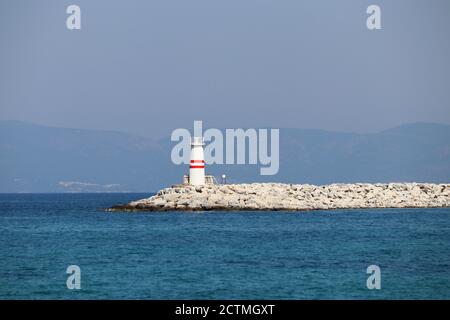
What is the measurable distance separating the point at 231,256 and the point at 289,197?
26879mm

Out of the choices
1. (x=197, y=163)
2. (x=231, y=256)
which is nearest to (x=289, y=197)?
(x=197, y=163)

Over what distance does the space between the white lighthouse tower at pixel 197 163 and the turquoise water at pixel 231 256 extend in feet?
9.82

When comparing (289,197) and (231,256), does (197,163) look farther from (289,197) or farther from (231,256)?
(231,256)

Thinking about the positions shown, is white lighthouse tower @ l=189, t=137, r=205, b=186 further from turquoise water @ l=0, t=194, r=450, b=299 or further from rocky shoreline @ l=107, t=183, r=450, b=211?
turquoise water @ l=0, t=194, r=450, b=299

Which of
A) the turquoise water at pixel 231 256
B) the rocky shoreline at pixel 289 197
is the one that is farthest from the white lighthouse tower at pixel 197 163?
the turquoise water at pixel 231 256

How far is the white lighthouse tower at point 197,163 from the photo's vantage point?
5734cm

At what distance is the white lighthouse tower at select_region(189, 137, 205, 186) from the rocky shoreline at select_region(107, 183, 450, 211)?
1.58 feet

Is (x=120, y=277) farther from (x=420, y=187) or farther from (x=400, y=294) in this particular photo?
(x=420, y=187)

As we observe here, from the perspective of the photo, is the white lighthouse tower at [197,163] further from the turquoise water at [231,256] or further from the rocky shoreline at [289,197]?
the turquoise water at [231,256]

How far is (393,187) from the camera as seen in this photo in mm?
66375

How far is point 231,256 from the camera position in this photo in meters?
34.3

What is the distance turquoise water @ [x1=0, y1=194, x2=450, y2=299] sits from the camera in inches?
1022

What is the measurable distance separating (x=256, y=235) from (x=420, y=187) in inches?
1077

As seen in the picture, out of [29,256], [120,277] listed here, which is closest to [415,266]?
[120,277]
